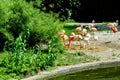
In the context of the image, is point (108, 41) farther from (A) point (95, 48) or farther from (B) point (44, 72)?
(B) point (44, 72)

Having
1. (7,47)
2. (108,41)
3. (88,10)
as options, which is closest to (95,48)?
(108,41)

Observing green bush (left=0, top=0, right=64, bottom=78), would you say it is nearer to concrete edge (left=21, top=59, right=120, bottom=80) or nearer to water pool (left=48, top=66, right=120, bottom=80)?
concrete edge (left=21, top=59, right=120, bottom=80)

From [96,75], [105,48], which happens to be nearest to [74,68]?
[96,75]

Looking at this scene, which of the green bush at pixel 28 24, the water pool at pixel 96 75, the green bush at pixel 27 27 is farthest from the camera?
the green bush at pixel 28 24

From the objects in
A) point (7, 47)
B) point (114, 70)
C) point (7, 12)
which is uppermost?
point (7, 12)

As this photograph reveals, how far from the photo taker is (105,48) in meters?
15.5

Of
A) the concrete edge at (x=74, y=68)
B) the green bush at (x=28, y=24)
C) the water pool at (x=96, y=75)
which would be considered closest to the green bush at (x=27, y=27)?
the green bush at (x=28, y=24)

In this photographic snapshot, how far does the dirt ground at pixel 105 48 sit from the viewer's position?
46.2ft

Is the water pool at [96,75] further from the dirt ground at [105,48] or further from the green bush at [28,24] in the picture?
the green bush at [28,24]

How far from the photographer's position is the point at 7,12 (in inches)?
554

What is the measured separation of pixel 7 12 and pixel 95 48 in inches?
128

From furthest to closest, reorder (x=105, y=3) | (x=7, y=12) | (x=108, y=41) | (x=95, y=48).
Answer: (x=105, y=3) → (x=108, y=41) → (x=95, y=48) → (x=7, y=12)

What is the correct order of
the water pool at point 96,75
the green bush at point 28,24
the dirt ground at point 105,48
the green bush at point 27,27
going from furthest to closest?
the green bush at point 28,24 < the dirt ground at point 105,48 < the green bush at point 27,27 < the water pool at point 96,75

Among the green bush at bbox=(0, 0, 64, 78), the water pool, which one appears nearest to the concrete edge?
the water pool
